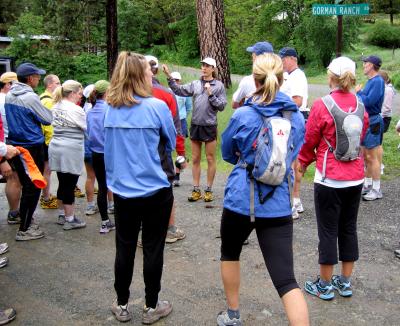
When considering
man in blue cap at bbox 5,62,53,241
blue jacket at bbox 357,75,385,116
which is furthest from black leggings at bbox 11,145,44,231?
blue jacket at bbox 357,75,385,116

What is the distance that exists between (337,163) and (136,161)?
5.27 ft

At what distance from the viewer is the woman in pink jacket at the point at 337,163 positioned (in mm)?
3555

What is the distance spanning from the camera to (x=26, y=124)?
5078 mm

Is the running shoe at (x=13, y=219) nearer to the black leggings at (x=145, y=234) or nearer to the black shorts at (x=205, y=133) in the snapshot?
the black shorts at (x=205, y=133)

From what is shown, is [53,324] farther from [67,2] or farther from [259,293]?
[67,2]

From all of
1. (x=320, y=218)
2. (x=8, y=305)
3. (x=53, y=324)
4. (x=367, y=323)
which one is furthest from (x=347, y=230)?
(x=8, y=305)

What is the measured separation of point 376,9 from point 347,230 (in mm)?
62303

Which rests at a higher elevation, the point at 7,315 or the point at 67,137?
the point at 67,137

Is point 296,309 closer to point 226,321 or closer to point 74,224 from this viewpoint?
point 226,321

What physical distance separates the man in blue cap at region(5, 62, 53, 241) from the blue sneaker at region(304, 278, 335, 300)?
10.4 ft

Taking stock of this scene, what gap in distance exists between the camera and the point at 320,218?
375cm

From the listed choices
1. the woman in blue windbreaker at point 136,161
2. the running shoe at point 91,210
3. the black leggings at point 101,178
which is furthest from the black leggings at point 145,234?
the running shoe at point 91,210

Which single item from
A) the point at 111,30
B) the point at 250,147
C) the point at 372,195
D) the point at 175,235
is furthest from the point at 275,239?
the point at 111,30

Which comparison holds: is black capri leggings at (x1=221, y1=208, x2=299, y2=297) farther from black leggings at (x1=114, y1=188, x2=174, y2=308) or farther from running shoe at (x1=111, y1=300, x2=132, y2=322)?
running shoe at (x1=111, y1=300, x2=132, y2=322)
